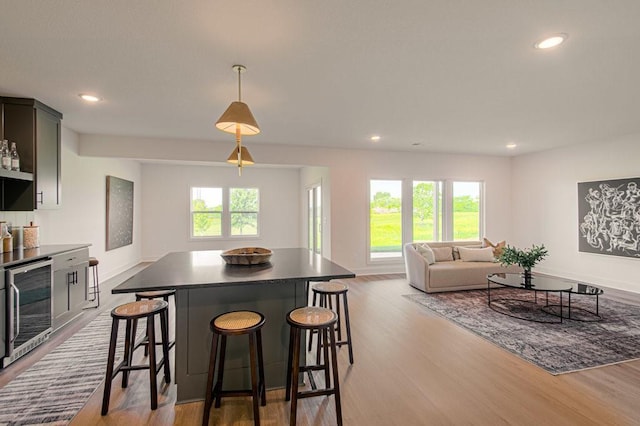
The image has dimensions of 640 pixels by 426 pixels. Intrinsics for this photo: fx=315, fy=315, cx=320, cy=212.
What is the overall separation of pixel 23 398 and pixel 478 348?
3.72 meters

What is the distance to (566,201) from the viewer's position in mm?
6082

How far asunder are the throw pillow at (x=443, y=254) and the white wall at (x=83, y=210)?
19.0 feet

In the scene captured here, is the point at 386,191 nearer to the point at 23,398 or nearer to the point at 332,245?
the point at 332,245

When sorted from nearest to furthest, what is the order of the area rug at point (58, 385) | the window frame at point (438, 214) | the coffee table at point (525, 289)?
the area rug at point (58, 385), the coffee table at point (525, 289), the window frame at point (438, 214)

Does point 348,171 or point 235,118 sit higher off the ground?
point 348,171

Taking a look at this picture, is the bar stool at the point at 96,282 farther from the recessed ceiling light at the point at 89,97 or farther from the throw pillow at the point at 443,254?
the throw pillow at the point at 443,254

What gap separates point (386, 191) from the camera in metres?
6.64

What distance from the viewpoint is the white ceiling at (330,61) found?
1.95 meters

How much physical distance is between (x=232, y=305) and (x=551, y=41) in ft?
9.83

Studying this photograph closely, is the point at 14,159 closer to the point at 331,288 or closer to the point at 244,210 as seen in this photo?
the point at 331,288

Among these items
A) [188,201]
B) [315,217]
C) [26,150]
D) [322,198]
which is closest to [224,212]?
[188,201]

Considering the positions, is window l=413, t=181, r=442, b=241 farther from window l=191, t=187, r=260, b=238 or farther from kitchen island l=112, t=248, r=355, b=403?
kitchen island l=112, t=248, r=355, b=403

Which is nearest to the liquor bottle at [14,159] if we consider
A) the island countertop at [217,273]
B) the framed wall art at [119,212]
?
the island countertop at [217,273]

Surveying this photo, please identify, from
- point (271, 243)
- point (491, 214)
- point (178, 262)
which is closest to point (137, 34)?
point (178, 262)
